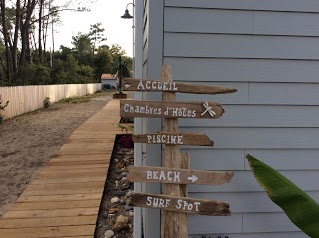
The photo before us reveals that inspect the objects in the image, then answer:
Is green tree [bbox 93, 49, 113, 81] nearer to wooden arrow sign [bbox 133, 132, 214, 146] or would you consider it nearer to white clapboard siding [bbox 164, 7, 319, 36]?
white clapboard siding [bbox 164, 7, 319, 36]

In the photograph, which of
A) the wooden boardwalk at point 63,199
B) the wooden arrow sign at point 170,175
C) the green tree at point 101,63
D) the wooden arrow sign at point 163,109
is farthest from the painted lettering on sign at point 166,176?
the green tree at point 101,63

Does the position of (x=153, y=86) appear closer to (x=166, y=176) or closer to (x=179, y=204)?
(x=166, y=176)

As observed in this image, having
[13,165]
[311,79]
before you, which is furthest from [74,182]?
[311,79]

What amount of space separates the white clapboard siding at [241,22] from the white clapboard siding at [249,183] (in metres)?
1.09

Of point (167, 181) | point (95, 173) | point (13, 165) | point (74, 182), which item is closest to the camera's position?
point (167, 181)

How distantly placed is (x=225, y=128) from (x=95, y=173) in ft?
10.3

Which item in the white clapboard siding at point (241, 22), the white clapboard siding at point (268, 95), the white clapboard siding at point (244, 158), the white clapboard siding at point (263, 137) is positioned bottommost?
the white clapboard siding at point (244, 158)

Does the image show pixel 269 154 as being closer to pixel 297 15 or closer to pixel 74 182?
pixel 297 15

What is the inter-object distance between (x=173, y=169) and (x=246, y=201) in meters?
0.97

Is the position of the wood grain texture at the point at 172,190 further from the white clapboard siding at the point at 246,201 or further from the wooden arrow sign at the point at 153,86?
the white clapboard siding at the point at 246,201

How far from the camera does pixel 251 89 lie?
2426mm

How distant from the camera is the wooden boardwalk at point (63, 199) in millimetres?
3254

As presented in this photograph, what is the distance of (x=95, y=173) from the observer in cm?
505

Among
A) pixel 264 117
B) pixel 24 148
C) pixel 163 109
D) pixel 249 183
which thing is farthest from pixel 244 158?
pixel 24 148
